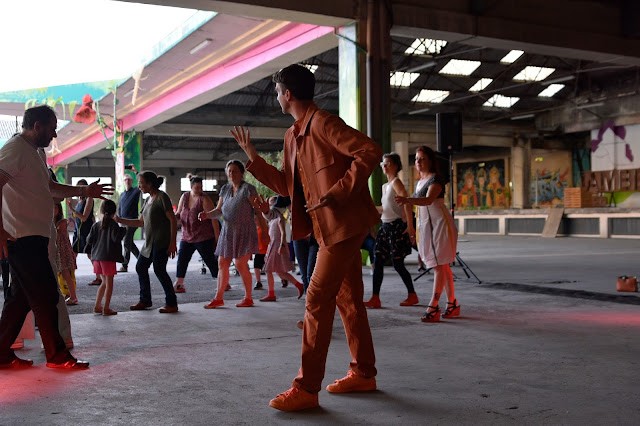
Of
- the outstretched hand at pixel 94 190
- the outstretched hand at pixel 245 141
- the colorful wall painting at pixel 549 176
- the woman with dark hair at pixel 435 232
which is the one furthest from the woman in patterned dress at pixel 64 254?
the colorful wall painting at pixel 549 176

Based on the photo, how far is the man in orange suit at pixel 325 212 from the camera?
10.4 ft

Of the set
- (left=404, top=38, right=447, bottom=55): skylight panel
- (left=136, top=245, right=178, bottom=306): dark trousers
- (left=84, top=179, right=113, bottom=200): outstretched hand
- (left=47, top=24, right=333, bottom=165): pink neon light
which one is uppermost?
(left=404, top=38, right=447, bottom=55): skylight panel

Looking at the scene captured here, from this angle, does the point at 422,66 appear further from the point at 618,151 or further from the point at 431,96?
the point at 618,151

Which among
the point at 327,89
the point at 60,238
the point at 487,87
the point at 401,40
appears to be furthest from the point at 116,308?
the point at 487,87

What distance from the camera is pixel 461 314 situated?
6.14 m

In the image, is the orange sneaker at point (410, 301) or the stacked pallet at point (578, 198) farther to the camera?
the stacked pallet at point (578, 198)

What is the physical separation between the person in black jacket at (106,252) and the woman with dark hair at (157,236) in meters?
0.13

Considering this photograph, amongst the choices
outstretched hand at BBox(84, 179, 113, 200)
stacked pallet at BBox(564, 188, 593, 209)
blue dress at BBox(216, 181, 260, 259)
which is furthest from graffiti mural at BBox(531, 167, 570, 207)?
outstretched hand at BBox(84, 179, 113, 200)

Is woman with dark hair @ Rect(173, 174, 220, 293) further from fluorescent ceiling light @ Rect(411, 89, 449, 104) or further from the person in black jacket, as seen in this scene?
fluorescent ceiling light @ Rect(411, 89, 449, 104)

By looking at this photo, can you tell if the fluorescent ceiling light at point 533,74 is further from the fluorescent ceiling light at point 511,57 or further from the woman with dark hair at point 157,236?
the woman with dark hair at point 157,236

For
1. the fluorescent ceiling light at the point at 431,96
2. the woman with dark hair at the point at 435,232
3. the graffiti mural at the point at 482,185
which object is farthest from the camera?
the graffiti mural at the point at 482,185

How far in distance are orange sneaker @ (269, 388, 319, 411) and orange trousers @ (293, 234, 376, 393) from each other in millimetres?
31

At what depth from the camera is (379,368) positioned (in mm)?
3967

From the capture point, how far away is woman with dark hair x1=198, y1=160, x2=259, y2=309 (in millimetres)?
7023
